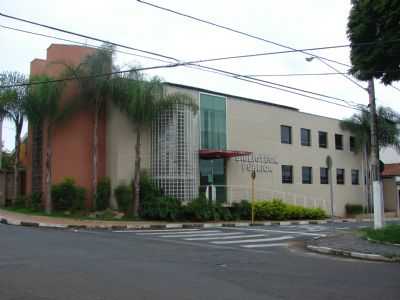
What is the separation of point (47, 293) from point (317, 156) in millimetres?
32212

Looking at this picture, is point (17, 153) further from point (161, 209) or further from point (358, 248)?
point (358, 248)

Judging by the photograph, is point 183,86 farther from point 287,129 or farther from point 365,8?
point 365,8

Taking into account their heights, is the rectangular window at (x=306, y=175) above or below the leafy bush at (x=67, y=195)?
above

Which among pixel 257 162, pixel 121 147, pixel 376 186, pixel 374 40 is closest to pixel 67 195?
pixel 121 147

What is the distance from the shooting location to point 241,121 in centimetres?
3222

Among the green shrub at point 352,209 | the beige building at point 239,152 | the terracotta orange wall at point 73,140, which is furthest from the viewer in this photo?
the green shrub at point 352,209

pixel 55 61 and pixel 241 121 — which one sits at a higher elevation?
pixel 55 61

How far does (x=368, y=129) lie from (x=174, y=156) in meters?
19.4

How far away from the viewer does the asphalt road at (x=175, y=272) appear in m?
7.85

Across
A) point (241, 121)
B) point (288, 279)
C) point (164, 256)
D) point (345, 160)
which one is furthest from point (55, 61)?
point (345, 160)

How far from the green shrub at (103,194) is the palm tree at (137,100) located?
1475 mm

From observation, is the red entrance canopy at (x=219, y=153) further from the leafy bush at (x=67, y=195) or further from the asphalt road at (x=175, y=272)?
the asphalt road at (x=175, y=272)

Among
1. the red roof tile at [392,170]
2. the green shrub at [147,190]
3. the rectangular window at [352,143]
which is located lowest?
the green shrub at [147,190]

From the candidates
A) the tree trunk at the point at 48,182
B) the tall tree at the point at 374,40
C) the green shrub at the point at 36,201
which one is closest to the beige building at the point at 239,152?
the tree trunk at the point at 48,182
